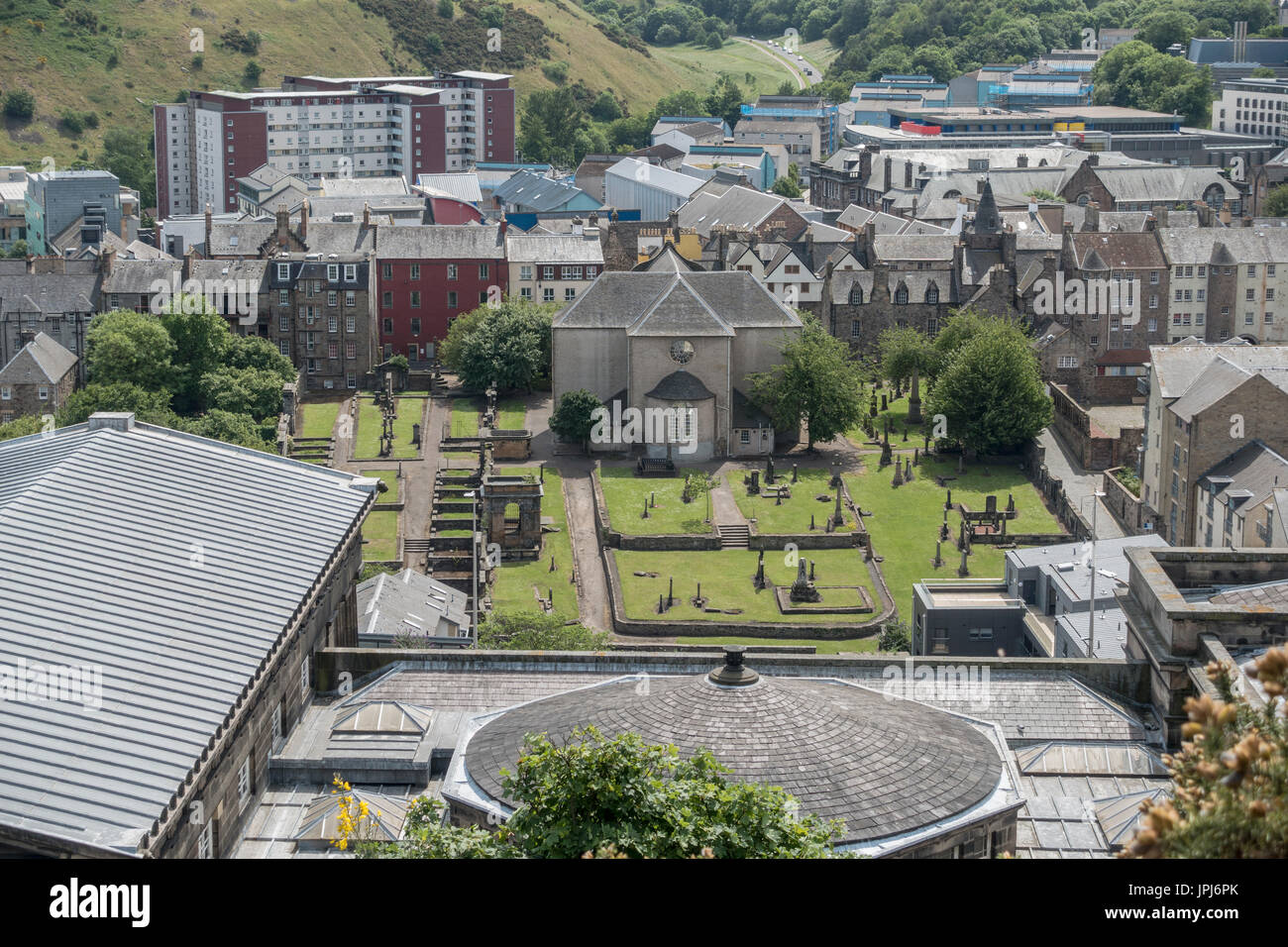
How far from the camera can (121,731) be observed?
23391 millimetres

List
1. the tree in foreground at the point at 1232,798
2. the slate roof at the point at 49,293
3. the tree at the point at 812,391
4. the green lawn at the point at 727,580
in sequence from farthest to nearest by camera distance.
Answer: the slate roof at the point at 49,293 < the tree at the point at 812,391 < the green lawn at the point at 727,580 < the tree in foreground at the point at 1232,798

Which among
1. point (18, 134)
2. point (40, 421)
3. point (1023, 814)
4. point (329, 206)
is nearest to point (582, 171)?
point (329, 206)

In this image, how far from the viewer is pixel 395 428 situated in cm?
9269

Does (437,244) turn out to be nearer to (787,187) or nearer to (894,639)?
(894,639)

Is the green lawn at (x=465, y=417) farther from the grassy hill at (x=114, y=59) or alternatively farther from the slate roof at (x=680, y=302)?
the grassy hill at (x=114, y=59)

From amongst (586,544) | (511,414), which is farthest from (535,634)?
(511,414)

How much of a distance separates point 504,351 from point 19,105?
100 metres

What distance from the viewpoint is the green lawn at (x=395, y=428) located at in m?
88.0

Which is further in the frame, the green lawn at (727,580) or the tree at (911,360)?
the tree at (911,360)

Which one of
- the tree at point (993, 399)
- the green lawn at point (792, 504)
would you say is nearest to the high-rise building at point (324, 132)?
the green lawn at point (792, 504)

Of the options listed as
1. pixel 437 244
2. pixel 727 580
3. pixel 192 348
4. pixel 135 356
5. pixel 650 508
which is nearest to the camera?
pixel 727 580

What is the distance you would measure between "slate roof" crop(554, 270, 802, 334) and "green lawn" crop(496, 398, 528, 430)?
580cm

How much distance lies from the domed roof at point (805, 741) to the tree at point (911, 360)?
6886cm

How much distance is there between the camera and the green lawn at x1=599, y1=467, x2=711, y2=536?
76.9 m
